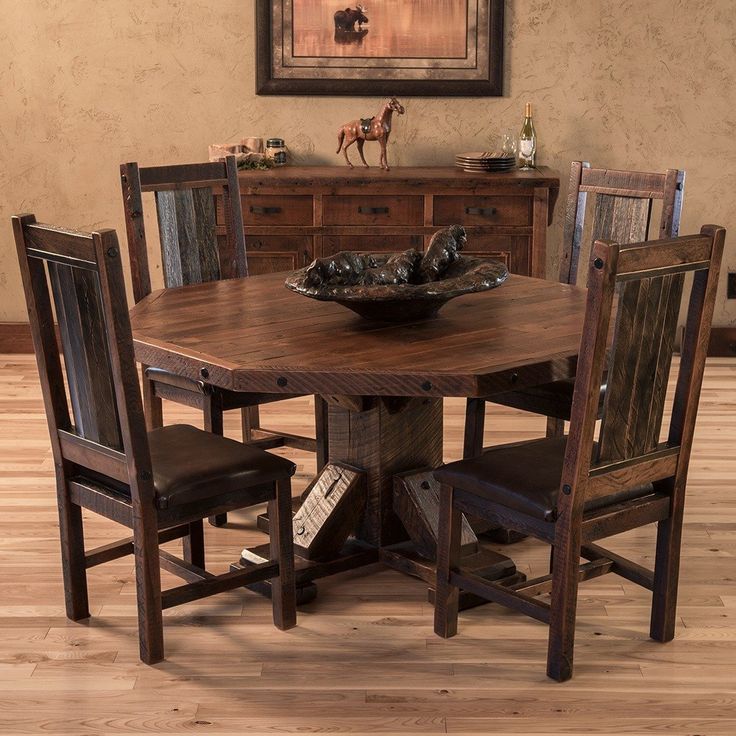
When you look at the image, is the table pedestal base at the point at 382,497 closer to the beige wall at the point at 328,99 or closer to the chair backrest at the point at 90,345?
the chair backrest at the point at 90,345

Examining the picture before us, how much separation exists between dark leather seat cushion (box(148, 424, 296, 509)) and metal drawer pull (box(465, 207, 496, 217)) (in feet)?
7.62

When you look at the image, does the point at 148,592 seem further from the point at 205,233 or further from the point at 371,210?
the point at 371,210

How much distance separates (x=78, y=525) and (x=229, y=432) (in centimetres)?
161

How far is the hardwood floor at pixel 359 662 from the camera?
2.30 meters

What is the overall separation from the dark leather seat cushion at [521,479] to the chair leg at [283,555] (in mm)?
350

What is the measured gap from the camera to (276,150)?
5.07 m

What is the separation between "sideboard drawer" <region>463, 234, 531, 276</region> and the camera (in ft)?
15.4

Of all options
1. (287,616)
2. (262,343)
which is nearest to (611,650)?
(287,616)

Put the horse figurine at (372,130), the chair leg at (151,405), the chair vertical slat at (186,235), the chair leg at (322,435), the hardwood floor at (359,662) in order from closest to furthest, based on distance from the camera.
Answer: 1. the hardwood floor at (359,662)
2. the chair leg at (151,405)
3. the chair leg at (322,435)
4. the chair vertical slat at (186,235)
5. the horse figurine at (372,130)

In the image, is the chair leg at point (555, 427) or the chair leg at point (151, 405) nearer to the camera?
the chair leg at point (151, 405)

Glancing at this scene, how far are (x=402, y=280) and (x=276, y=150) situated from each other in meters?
2.49

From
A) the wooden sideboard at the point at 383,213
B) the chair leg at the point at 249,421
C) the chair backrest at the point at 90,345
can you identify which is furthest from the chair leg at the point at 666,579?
the wooden sideboard at the point at 383,213

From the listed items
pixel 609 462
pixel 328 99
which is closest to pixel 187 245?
pixel 609 462

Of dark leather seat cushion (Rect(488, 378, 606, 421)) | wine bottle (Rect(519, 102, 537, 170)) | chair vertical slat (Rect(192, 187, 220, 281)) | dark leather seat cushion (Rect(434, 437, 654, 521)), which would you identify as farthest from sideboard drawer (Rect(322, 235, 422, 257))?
dark leather seat cushion (Rect(434, 437, 654, 521))
